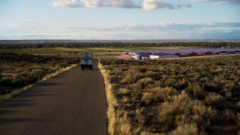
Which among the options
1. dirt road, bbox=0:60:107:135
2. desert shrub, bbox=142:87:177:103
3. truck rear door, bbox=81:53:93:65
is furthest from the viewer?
truck rear door, bbox=81:53:93:65

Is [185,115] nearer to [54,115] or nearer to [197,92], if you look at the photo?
[54,115]

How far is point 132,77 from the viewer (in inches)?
669

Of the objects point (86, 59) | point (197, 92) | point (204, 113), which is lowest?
point (197, 92)

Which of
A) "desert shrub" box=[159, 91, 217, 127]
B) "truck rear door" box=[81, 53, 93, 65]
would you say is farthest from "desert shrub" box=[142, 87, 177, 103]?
"truck rear door" box=[81, 53, 93, 65]

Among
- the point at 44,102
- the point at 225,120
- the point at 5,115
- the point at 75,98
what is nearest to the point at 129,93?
the point at 75,98

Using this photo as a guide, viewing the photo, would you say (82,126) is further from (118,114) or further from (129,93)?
(129,93)

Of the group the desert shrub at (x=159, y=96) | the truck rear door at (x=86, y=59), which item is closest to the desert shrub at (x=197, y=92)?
the desert shrub at (x=159, y=96)

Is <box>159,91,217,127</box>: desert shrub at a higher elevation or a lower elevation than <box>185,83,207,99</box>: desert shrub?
higher

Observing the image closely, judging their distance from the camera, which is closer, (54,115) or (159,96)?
(54,115)

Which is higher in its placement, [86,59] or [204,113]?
[86,59]

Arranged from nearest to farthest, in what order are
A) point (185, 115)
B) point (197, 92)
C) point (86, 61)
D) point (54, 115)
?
point (185, 115) < point (54, 115) < point (197, 92) < point (86, 61)

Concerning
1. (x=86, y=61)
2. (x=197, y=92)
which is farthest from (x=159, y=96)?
(x=86, y=61)

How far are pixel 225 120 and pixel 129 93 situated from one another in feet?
17.6

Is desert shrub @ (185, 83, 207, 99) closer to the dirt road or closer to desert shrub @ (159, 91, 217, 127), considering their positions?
desert shrub @ (159, 91, 217, 127)
